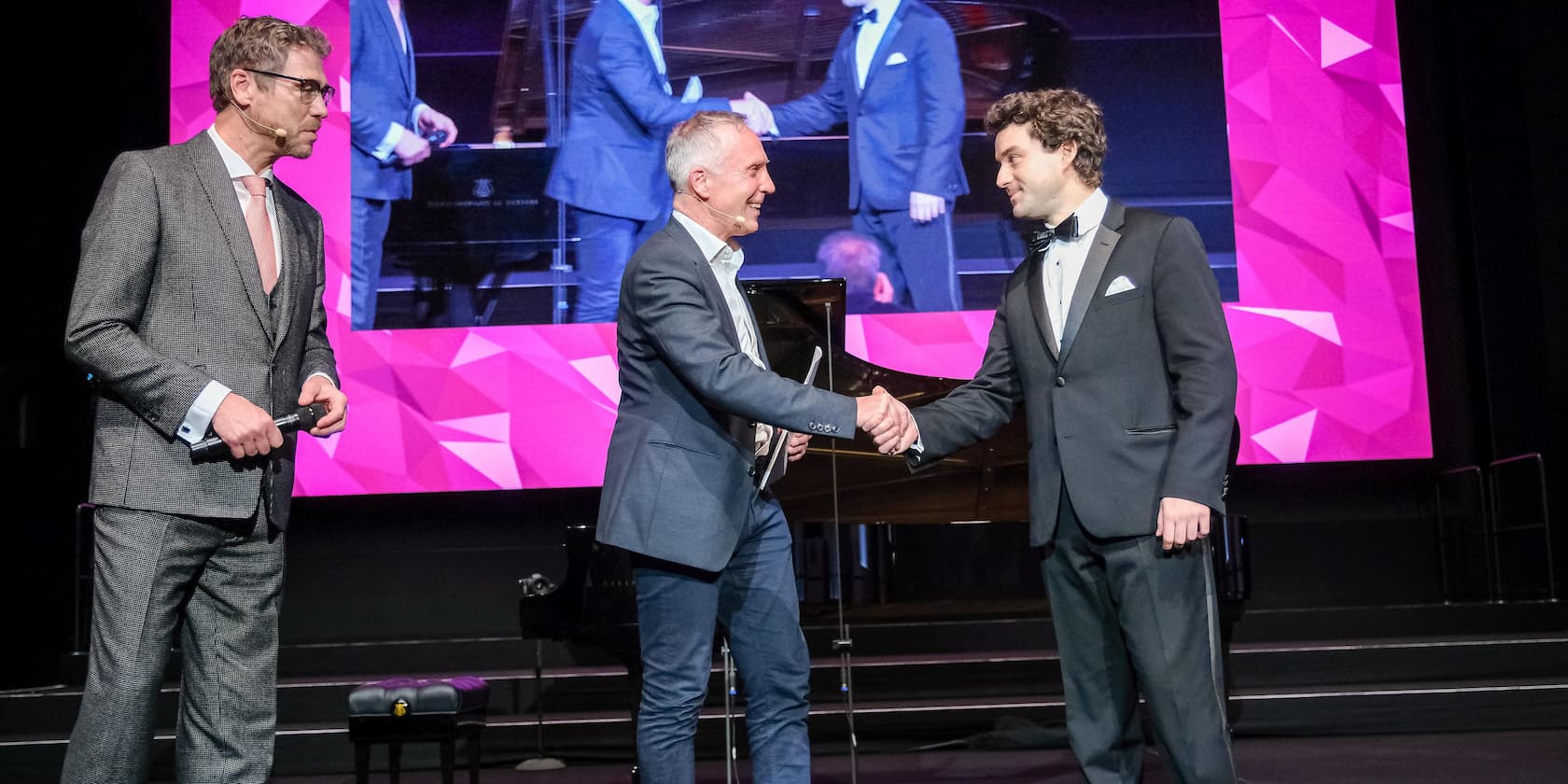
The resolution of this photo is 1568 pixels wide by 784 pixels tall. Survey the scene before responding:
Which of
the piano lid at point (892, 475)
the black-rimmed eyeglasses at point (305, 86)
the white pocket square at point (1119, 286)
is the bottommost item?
the piano lid at point (892, 475)

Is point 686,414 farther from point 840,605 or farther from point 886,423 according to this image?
point 840,605

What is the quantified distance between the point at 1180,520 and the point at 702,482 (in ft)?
2.90

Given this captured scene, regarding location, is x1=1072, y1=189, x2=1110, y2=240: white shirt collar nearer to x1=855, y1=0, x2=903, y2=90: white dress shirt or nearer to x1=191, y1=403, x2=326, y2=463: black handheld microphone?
x1=191, y1=403, x2=326, y2=463: black handheld microphone

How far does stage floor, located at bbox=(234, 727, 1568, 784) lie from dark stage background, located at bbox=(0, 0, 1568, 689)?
1702 mm

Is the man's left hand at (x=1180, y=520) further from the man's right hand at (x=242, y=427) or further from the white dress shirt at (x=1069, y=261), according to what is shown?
the man's right hand at (x=242, y=427)

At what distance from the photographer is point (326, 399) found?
7.63ft

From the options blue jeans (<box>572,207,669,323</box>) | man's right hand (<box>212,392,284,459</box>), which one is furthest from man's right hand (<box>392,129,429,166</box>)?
man's right hand (<box>212,392,284,459</box>)

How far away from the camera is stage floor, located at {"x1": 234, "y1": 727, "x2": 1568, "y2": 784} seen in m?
4.33

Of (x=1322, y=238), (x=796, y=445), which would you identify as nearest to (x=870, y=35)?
(x=1322, y=238)

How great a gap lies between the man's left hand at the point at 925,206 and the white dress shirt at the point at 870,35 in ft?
2.00

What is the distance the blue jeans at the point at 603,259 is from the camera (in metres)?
6.34

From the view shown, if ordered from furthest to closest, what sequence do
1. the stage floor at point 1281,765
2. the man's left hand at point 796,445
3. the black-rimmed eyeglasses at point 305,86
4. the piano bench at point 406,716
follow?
the stage floor at point 1281,765 < the piano bench at point 406,716 < the man's left hand at point 796,445 < the black-rimmed eyeglasses at point 305,86

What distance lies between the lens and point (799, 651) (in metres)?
2.59

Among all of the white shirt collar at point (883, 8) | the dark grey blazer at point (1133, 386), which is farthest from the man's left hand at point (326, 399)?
the white shirt collar at point (883, 8)
